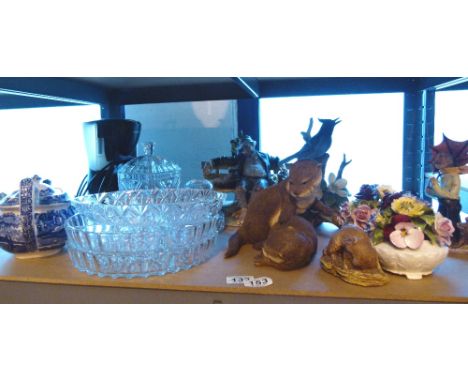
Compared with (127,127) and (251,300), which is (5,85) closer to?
(127,127)

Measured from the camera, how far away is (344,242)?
1.50ft

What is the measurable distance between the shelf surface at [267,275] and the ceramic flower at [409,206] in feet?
0.31

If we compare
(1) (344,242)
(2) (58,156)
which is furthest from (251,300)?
(2) (58,156)

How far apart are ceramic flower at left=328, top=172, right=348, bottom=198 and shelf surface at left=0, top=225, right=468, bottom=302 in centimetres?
17

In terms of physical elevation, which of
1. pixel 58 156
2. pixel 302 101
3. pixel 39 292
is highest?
pixel 302 101

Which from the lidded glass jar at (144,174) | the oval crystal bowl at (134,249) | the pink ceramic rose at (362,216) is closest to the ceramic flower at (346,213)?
the pink ceramic rose at (362,216)

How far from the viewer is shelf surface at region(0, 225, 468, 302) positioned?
1.38ft

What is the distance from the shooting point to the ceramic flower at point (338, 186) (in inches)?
27.9

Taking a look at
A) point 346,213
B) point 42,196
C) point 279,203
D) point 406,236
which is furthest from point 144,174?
point 406,236

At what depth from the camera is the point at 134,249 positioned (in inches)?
19.8

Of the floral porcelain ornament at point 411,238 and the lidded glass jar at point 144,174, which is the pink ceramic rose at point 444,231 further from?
the lidded glass jar at point 144,174

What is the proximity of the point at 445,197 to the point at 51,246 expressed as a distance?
698 millimetres

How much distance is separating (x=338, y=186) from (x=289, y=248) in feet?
0.94

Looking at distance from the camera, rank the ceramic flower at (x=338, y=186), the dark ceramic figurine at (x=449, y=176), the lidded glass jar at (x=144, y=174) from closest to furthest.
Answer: the dark ceramic figurine at (x=449, y=176) < the ceramic flower at (x=338, y=186) < the lidded glass jar at (x=144, y=174)
